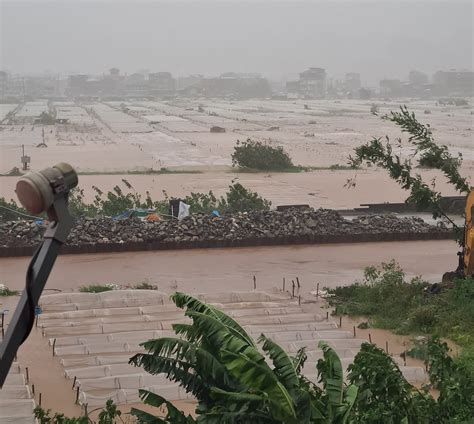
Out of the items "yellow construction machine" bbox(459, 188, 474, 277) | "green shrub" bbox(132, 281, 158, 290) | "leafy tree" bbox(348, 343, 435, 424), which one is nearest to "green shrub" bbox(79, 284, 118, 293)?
"green shrub" bbox(132, 281, 158, 290)

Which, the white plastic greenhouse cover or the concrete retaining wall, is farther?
the concrete retaining wall

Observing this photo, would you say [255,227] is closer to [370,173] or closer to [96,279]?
[96,279]

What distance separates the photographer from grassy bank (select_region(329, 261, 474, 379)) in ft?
40.8

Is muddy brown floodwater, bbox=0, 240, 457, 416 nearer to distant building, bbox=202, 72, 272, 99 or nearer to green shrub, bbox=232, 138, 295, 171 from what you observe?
green shrub, bbox=232, 138, 295, 171

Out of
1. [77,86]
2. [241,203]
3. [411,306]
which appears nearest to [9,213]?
[241,203]

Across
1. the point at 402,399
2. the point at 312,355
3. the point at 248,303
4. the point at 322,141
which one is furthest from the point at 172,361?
the point at 322,141

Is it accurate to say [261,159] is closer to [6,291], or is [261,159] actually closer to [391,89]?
[6,291]

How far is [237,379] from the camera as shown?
5750 mm

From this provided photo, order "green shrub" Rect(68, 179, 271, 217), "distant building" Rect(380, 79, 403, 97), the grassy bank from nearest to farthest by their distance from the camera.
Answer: the grassy bank, "green shrub" Rect(68, 179, 271, 217), "distant building" Rect(380, 79, 403, 97)

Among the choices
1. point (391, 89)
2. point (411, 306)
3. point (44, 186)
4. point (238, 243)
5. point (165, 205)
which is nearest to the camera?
point (44, 186)

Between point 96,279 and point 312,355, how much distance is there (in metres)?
6.76

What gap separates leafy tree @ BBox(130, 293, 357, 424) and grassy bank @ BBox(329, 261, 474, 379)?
5729 mm

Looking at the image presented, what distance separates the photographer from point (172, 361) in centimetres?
600

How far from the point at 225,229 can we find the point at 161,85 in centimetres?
12404
